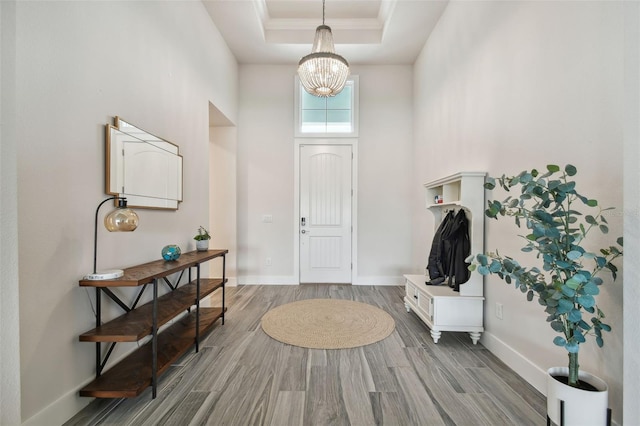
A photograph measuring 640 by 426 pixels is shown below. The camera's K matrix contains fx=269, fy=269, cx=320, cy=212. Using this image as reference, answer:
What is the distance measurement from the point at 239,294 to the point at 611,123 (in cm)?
391

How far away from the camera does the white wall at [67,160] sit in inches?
49.8

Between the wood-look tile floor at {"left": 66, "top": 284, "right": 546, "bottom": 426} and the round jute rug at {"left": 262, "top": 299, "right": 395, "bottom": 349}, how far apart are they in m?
0.11


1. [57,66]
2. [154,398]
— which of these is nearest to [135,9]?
[57,66]

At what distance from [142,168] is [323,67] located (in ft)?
6.10

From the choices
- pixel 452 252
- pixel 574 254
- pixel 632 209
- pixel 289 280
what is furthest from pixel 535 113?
pixel 289 280

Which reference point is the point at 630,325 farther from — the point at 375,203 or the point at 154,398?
the point at 375,203

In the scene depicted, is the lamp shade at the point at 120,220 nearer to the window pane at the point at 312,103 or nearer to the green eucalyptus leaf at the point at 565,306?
the green eucalyptus leaf at the point at 565,306

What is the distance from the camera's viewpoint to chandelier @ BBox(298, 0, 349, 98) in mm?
2633

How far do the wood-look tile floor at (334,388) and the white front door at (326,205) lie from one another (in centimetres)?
188

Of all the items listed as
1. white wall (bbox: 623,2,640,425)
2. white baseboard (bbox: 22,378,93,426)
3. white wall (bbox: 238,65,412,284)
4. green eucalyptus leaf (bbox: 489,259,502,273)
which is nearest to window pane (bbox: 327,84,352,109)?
white wall (bbox: 238,65,412,284)

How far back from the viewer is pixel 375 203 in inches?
170

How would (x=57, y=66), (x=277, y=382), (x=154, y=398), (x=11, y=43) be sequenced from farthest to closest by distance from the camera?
(x=277, y=382)
(x=154, y=398)
(x=57, y=66)
(x=11, y=43)

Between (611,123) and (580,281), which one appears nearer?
(580,281)

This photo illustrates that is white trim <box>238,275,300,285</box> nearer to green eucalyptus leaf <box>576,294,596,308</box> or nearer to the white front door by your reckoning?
the white front door
